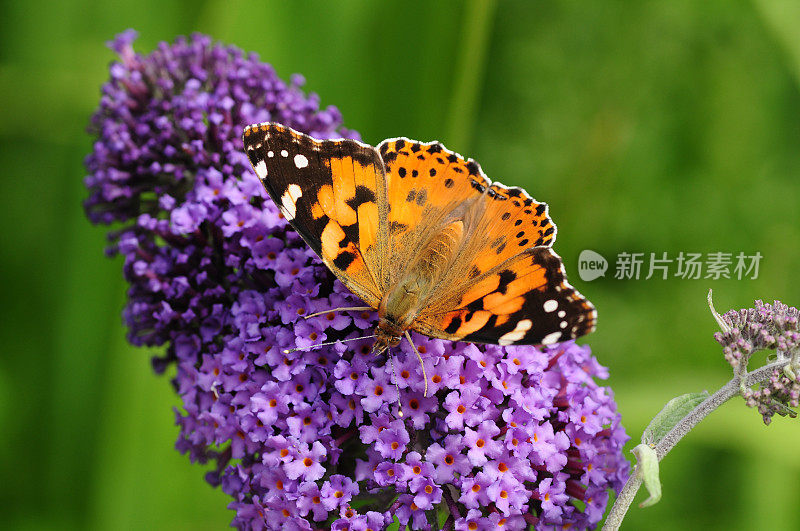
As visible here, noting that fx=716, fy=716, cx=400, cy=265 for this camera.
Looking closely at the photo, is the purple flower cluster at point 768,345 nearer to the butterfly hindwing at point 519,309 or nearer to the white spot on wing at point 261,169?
the butterfly hindwing at point 519,309

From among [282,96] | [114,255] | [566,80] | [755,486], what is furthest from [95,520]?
[566,80]

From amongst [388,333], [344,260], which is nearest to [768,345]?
[388,333]

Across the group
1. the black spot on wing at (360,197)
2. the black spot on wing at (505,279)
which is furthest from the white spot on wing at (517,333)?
the black spot on wing at (360,197)

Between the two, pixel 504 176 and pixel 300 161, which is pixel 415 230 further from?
pixel 504 176

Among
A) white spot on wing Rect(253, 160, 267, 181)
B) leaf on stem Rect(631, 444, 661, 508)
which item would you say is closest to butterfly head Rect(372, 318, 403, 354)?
white spot on wing Rect(253, 160, 267, 181)

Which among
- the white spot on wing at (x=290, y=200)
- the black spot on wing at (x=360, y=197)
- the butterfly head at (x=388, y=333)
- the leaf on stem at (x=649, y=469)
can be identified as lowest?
the leaf on stem at (x=649, y=469)

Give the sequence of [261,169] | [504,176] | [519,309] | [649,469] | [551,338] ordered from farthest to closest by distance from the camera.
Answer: [504,176]
[261,169]
[519,309]
[551,338]
[649,469]
